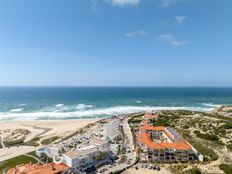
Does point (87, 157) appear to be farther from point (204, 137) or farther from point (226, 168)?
point (204, 137)

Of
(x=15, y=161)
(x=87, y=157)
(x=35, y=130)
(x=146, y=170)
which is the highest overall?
(x=87, y=157)

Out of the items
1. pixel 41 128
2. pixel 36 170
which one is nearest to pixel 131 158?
pixel 36 170

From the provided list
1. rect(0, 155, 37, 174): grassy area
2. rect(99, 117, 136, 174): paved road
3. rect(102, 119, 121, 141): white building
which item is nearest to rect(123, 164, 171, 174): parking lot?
rect(99, 117, 136, 174): paved road

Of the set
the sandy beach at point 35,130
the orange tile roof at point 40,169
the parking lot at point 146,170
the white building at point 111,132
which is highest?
Result: the white building at point 111,132

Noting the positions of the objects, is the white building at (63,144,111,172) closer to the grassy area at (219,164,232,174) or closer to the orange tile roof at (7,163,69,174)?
the orange tile roof at (7,163,69,174)

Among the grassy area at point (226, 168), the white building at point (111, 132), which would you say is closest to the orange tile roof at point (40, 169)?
the white building at point (111, 132)

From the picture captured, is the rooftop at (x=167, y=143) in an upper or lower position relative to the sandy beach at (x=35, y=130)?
upper

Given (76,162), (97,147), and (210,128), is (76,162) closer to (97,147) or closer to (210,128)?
(97,147)

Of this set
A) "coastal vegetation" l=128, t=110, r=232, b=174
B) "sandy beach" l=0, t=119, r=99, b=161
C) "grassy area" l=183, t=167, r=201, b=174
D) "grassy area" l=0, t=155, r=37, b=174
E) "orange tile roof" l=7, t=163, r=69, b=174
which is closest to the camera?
"orange tile roof" l=7, t=163, r=69, b=174

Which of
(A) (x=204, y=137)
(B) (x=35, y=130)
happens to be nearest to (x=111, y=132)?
(A) (x=204, y=137)

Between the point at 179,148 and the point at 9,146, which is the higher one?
the point at 179,148

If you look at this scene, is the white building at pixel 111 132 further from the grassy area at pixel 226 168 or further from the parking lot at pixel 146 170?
the grassy area at pixel 226 168
